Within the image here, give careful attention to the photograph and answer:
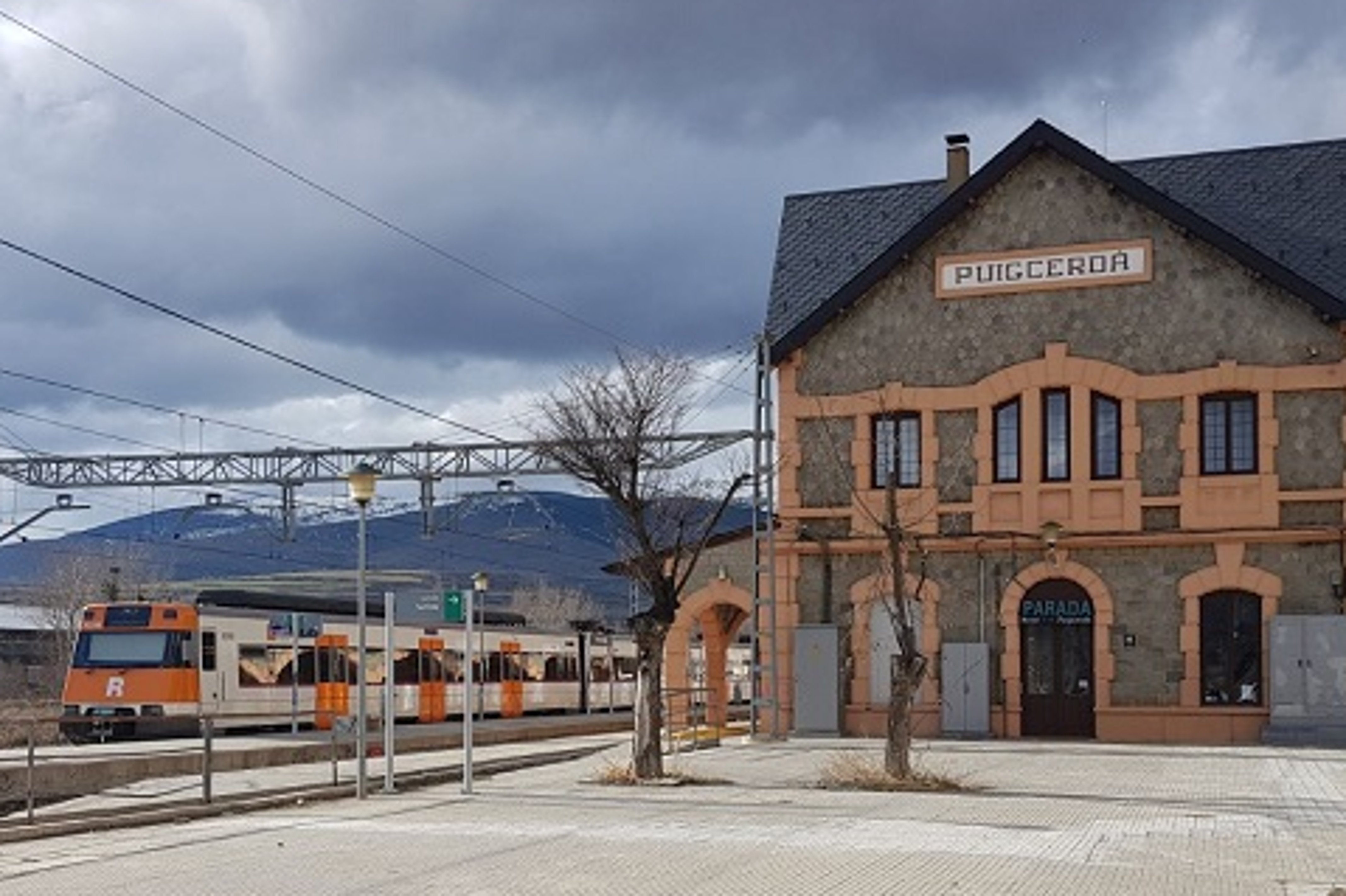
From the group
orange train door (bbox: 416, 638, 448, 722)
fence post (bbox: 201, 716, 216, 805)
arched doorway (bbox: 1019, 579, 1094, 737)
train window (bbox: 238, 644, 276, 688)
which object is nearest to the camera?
fence post (bbox: 201, 716, 216, 805)

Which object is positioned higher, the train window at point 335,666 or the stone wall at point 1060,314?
the stone wall at point 1060,314

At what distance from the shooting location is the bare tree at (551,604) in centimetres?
12707

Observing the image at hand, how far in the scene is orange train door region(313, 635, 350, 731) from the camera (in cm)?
3909

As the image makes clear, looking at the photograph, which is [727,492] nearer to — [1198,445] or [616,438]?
[616,438]

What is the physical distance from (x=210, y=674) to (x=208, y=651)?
1.50 feet

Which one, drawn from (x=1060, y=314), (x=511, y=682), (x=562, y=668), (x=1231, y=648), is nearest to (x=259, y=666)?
(x=511, y=682)

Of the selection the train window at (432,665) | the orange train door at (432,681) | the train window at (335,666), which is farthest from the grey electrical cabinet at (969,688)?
the train window at (432,665)

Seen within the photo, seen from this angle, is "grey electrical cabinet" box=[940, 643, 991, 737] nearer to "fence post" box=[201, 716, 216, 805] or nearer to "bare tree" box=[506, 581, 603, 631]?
"fence post" box=[201, 716, 216, 805]

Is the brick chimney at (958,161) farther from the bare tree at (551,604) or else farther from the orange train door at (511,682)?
the bare tree at (551,604)

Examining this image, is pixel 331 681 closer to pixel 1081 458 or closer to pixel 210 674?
pixel 210 674

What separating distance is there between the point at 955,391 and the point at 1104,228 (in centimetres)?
408

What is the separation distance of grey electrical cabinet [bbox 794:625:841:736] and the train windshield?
11.9 meters

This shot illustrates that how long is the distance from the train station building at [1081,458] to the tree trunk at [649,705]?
29.1 feet

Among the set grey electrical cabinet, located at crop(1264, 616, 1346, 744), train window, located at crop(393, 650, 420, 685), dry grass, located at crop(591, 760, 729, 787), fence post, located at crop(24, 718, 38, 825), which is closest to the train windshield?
train window, located at crop(393, 650, 420, 685)
